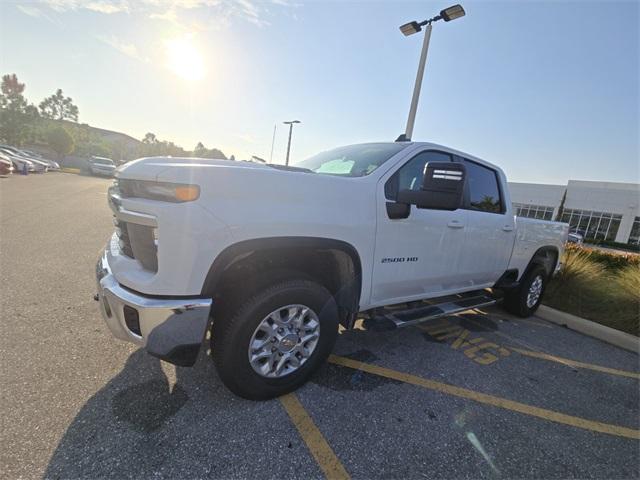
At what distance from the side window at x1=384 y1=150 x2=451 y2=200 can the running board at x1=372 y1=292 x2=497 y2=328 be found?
3.47ft

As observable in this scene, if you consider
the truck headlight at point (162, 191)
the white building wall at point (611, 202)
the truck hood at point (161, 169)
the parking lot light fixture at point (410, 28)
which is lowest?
the truck headlight at point (162, 191)

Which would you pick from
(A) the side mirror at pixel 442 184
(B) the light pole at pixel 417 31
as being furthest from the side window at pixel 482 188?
(B) the light pole at pixel 417 31

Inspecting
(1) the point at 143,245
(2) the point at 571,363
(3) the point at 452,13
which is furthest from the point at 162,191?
(3) the point at 452,13

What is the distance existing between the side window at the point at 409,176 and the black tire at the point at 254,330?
0.98 m

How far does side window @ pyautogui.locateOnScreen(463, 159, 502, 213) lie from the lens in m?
3.59

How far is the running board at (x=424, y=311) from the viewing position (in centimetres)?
290

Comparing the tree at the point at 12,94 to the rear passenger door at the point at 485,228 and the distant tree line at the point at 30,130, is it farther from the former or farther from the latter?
the rear passenger door at the point at 485,228

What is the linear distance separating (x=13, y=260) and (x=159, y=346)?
4.27 meters

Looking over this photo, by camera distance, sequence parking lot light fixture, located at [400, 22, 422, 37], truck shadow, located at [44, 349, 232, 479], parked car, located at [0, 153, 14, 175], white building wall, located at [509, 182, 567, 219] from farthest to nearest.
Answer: white building wall, located at [509, 182, 567, 219]
parked car, located at [0, 153, 14, 175]
parking lot light fixture, located at [400, 22, 422, 37]
truck shadow, located at [44, 349, 232, 479]

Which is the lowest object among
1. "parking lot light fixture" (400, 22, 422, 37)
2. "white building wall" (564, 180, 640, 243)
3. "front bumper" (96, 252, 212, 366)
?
"front bumper" (96, 252, 212, 366)

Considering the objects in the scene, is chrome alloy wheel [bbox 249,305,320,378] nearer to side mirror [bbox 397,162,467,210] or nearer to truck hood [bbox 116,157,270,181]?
truck hood [bbox 116,157,270,181]

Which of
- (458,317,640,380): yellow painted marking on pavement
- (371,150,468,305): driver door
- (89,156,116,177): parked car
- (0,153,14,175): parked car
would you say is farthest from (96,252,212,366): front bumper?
(89,156,116,177): parked car

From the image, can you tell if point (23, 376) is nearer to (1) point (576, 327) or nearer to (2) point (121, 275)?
(2) point (121, 275)

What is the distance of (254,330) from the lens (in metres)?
2.11
